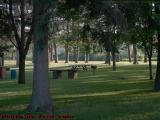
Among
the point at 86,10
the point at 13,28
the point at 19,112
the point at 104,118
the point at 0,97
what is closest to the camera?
the point at 104,118

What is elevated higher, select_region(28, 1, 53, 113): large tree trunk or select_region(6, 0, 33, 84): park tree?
select_region(6, 0, 33, 84): park tree

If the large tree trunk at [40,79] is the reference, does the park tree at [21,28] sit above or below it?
above

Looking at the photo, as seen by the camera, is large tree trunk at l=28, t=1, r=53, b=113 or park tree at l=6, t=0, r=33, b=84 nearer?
large tree trunk at l=28, t=1, r=53, b=113

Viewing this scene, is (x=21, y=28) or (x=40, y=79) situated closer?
(x=40, y=79)

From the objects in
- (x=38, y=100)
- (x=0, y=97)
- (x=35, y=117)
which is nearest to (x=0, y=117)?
(x=35, y=117)

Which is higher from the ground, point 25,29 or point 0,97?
point 25,29

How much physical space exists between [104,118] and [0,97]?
9.23 m

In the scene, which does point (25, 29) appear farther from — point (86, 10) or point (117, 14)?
point (117, 14)

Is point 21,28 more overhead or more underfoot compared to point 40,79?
more overhead

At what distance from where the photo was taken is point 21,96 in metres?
21.9

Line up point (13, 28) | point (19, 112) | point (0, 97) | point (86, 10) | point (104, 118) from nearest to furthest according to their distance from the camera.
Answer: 1. point (104, 118)
2. point (19, 112)
3. point (86, 10)
4. point (0, 97)
5. point (13, 28)

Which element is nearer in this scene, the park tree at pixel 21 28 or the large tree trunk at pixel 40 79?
the large tree trunk at pixel 40 79

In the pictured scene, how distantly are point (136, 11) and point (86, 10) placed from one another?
253cm

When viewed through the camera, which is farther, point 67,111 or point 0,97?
point 0,97
